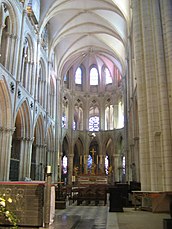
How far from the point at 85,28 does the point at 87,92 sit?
9.73 metres

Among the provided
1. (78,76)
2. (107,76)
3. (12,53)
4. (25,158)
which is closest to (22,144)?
(25,158)

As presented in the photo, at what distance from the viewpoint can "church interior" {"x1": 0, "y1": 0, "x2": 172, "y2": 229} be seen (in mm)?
11062

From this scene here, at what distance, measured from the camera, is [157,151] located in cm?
1068

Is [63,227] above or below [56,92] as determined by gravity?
below

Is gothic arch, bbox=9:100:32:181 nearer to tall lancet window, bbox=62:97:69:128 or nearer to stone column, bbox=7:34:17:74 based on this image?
stone column, bbox=7:34:17:74

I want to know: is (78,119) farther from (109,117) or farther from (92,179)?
(92,179)

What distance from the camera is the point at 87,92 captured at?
Answer: 3491cm

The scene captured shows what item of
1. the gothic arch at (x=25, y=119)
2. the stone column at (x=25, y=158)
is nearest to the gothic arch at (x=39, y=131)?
the gothic arch at (x=25, y=119)

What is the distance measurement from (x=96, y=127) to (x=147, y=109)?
78.8 ft

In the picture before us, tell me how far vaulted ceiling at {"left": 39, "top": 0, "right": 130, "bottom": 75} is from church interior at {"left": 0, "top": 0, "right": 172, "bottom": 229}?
10 cm

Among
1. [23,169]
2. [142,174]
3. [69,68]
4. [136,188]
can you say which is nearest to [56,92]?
[69,68]

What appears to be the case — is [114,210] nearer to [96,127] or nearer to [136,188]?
[136,188]

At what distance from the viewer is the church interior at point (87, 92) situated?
11062mm

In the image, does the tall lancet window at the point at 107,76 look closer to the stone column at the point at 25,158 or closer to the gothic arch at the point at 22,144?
the gothic arch at the point at 22,144
